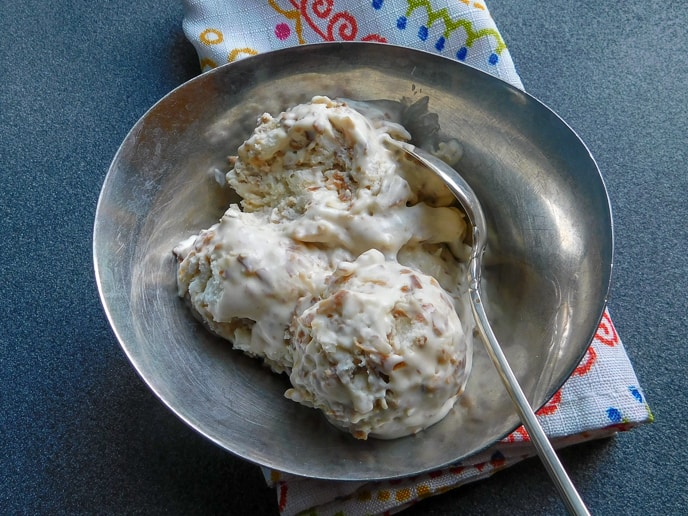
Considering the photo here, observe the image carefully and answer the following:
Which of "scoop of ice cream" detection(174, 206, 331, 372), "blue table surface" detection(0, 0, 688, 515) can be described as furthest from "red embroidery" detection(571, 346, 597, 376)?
"scoop of ice cream" detection(174, 206, 331, 372)

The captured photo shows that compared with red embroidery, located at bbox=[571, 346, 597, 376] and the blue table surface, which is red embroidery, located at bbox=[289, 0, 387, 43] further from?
red embroidery, located at bbox=[571, 346, 597, 376]

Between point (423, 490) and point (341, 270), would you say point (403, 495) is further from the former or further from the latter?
point (341, 270)

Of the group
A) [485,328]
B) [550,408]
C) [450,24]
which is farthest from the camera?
[450,24]

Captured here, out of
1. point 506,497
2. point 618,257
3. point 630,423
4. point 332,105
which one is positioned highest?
point 332,105

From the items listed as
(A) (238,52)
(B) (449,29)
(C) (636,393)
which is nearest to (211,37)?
(A) (238,52)

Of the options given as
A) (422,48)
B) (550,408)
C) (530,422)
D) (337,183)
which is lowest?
(550,408)

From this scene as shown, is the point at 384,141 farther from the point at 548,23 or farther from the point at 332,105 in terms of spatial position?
the point at 548,23

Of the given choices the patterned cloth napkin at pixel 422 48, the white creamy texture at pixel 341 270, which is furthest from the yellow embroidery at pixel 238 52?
the white creamy texture at pixel 341 270

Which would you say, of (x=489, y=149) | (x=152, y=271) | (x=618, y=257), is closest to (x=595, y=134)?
(x=618, y=257)
